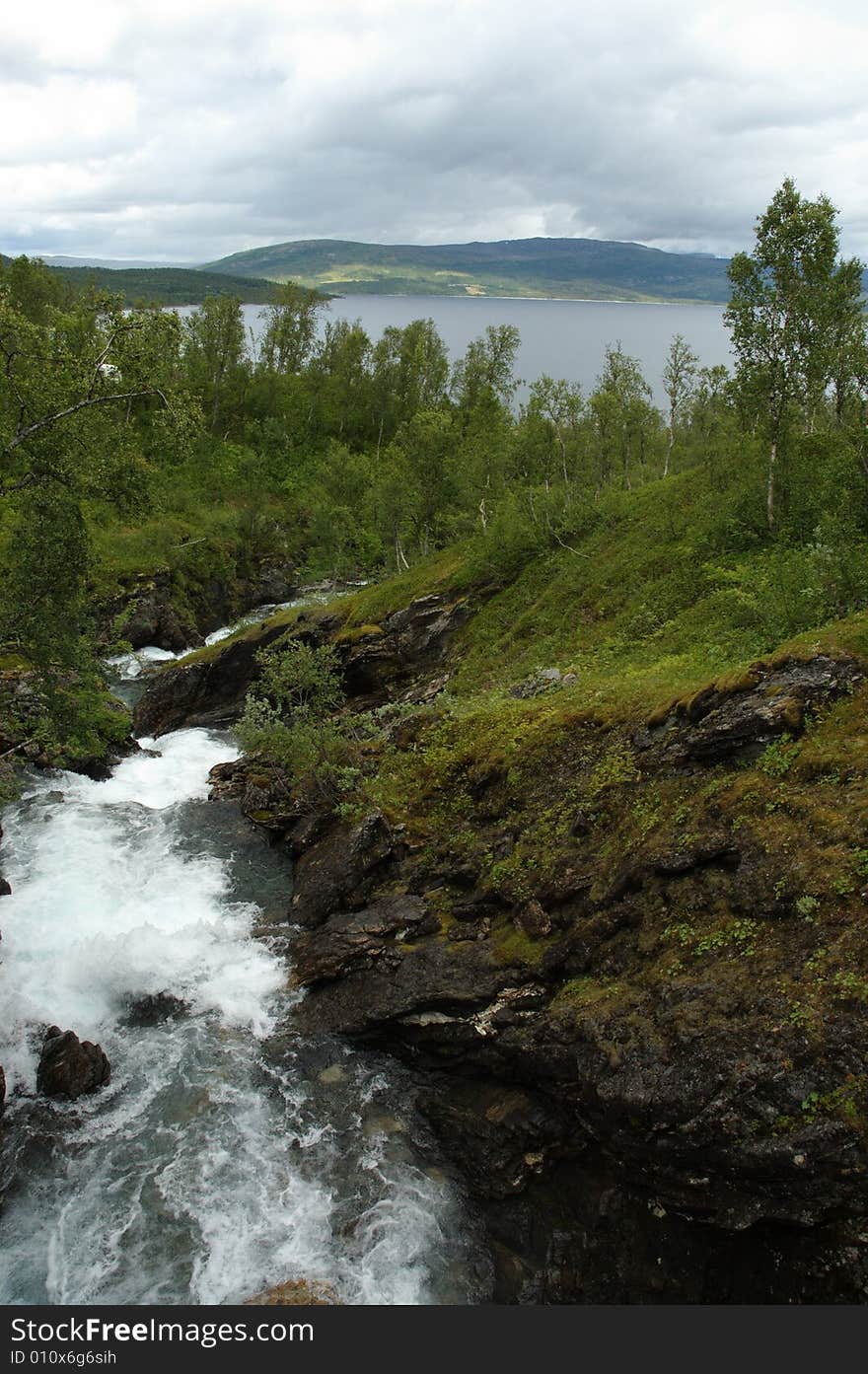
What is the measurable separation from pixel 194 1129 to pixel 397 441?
8182 cm

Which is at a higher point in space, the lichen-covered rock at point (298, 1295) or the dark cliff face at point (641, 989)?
the dark cliff face at point (641, 989)

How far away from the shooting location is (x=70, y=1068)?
59.8ft

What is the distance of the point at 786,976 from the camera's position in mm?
13125

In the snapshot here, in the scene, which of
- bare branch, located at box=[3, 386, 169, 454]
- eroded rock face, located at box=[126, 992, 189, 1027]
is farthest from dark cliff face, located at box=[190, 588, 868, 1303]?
bare branch, located at box=[3, 386, 169, 454]

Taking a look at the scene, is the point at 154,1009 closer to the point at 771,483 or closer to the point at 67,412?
the point at 67,412

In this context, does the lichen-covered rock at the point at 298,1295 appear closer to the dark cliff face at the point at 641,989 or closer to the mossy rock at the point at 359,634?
the dark cliff face at the point at 641,989

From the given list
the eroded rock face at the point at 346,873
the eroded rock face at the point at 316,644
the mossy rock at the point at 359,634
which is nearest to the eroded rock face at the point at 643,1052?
the eroded rock face at the point at 346,873

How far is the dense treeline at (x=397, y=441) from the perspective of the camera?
741 inches

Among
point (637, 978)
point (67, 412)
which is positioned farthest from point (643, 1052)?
point (67, 412)

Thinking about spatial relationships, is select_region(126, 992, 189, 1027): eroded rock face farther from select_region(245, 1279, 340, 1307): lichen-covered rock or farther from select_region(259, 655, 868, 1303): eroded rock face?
select_region(245, 1279, 340, 1307): lichen-covered rock

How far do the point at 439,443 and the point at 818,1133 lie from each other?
51.4 meters

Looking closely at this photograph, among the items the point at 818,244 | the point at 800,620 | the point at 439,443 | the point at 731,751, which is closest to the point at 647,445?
the point at 439,443

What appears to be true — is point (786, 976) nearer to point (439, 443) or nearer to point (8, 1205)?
point (8, 1205)

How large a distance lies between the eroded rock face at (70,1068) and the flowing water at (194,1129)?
29 centimetres
